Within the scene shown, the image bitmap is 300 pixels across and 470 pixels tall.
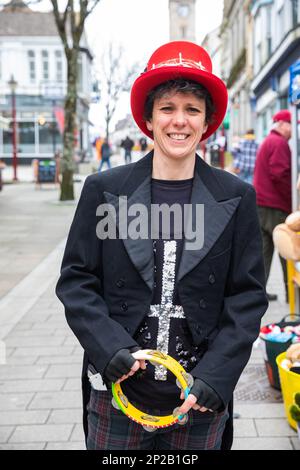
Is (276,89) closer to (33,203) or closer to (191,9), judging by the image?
(33,203)

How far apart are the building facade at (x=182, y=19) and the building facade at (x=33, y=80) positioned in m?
38.4

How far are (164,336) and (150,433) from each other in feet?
1.11

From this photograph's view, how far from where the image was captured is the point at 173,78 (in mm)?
2059

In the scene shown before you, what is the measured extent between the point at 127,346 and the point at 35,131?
47281 mm

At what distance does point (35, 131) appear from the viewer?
4759 cm

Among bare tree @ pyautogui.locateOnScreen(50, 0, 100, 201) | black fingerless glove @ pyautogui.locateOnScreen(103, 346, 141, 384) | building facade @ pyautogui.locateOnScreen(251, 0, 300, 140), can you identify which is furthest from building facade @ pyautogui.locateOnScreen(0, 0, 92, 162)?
black fingerless glove @ pyautogui.locateOnScreen(103, 346, 141, 384)

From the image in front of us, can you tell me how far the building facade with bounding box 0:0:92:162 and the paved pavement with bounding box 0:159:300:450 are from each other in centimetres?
Answer: 3992

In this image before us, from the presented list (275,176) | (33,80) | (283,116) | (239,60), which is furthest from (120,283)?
(33,80)

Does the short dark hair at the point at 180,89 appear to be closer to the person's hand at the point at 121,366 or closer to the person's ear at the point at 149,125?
the person's ear at the point at 149,125

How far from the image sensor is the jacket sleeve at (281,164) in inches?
244

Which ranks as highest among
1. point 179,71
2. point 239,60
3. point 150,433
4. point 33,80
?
point 33,80

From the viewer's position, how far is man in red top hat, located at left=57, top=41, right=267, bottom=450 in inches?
79.1

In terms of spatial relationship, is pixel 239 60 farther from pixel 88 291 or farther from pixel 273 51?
pixel 88 291

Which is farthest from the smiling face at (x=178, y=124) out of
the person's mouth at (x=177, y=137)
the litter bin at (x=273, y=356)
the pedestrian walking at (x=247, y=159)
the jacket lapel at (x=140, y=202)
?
the pedestrian walking at (x=247, y=159)
